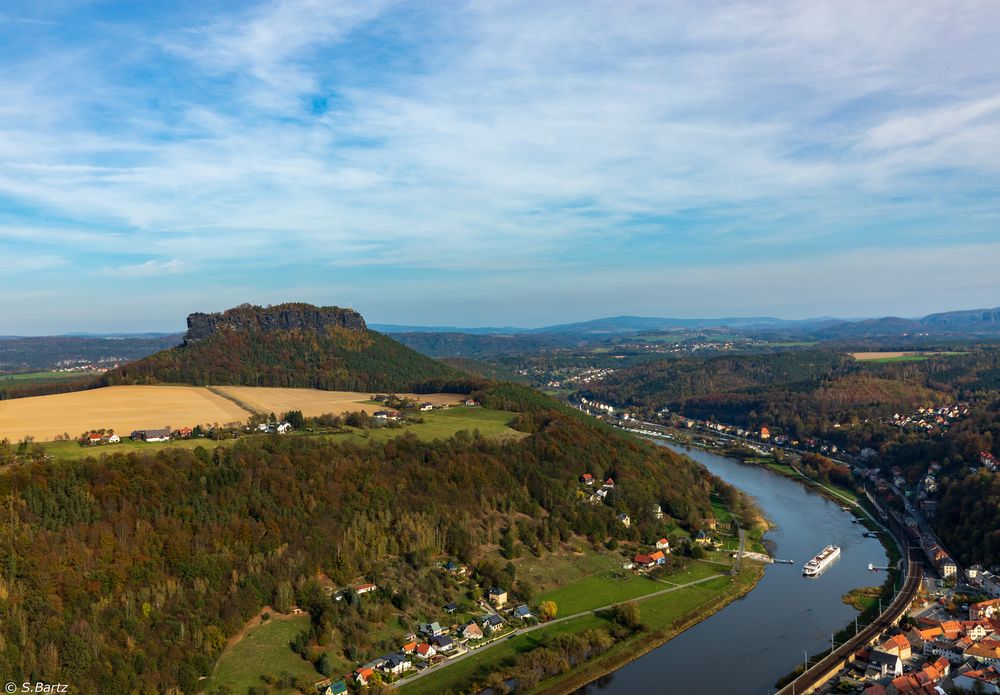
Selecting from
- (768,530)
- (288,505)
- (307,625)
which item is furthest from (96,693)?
(768,530)

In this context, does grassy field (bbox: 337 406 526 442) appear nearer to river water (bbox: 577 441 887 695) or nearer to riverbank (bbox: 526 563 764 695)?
riverbank (bbox: 526 563 764 695)

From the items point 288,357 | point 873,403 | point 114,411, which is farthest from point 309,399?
point 873,403

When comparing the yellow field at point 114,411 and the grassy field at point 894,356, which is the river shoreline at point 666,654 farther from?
the grassy field at point 894,356

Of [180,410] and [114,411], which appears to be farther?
[180,410]

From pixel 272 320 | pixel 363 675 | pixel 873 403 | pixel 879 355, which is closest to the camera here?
pixel 363 675

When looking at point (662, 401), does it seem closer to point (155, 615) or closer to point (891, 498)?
point (891, 498)

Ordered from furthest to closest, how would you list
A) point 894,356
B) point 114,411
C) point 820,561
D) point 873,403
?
point 894,356
point 873,403
point 114,411
point 820,561

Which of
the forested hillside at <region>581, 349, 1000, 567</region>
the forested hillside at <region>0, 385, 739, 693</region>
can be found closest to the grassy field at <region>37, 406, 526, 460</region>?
the forested hillside at <region>0, 385, 739, 693</region>

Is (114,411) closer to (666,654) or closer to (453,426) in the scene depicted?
(453,426)
